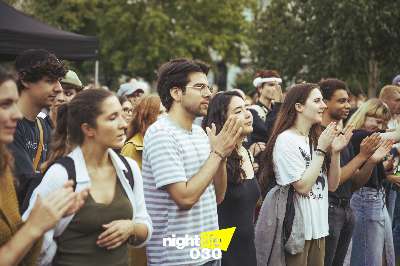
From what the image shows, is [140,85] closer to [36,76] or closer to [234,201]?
[234,201]

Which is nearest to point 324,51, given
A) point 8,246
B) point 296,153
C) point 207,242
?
point 296,153

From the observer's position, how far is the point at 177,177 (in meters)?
4.64

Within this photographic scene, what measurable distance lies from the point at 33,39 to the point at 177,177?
5.93m

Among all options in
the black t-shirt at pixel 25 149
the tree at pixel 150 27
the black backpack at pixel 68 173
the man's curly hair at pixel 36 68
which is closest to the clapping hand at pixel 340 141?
the black t-shirt at pixel 25 149

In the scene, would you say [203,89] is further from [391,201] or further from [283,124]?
[391,201]

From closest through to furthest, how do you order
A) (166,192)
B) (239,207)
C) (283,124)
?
1. (166,192)
2. (239,207)
3. (283,124)

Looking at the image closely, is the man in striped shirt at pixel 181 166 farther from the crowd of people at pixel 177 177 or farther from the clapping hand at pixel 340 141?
the clapping hand at pixel 340 141

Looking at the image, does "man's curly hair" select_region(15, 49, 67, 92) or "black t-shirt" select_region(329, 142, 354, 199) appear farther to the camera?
"black t-shirt" select_region(329, 142, 354, 199)

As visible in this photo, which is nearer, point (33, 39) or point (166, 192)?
point (166, 192)

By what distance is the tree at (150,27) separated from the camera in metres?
32.3

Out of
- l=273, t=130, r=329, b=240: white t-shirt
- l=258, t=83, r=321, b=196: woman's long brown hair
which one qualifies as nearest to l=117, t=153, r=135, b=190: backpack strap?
l=273, t=130, r=329, b=240: white t-shirt

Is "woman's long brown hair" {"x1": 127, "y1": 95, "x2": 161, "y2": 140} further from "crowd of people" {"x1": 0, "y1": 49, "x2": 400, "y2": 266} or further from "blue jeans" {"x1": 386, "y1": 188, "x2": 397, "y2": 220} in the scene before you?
"blue jeans" {"x1": 386, "y1": 188, "x2": 397, "y2": 220}

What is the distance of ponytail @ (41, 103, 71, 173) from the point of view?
413 centimetres
